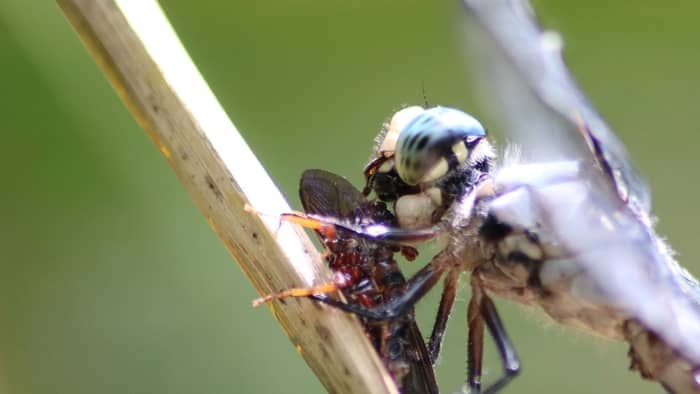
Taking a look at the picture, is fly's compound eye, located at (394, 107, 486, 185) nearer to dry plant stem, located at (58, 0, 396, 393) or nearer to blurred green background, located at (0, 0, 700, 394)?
dry plant stem, located at (58, 0, 396, 393)

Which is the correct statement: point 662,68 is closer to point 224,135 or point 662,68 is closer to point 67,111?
point 67,111

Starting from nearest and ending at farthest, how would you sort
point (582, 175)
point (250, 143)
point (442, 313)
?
point (582, 175) → point (442, 313) → point (250, 143)

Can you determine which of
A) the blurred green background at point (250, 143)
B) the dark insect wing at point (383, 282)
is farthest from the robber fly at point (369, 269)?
the blurred green background at point (250, 143)

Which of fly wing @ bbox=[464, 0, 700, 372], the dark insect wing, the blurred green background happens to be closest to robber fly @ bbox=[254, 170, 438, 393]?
the dark insect wing

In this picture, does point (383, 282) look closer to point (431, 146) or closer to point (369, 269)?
point (369, 269)

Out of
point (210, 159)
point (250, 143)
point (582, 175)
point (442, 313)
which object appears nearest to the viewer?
point (210, 159)

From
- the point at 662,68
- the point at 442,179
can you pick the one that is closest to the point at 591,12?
the point at 662,68

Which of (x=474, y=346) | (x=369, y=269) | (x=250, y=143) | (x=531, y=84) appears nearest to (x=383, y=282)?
(x=369, y=269)
